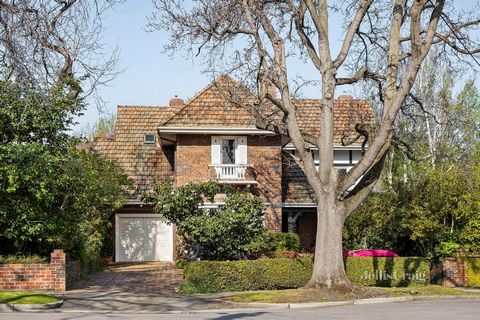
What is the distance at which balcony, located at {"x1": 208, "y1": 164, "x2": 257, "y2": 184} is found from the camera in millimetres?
33812

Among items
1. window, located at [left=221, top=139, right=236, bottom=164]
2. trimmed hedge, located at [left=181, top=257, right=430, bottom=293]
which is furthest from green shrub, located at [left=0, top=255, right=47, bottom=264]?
window, located at [left=221, top=139, right=236, bottom=164]

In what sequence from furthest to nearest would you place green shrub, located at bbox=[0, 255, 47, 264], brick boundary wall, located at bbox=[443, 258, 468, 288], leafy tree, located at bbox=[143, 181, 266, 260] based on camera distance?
brick boundary wall, located at bbox=[443, 258, 468, 288] → leafy tree, located at bbox=[143, 181, 266, 260] → green shrub, located at bbox=[0, 255, 47, 264]

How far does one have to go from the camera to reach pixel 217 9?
23797mm

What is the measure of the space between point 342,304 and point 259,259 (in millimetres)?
4544

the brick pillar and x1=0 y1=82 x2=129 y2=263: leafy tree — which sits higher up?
x1=0 y1=82 x2=129 y2=263: leafy tree

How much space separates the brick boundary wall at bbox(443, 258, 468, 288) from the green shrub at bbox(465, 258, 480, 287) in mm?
142

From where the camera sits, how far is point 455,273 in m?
29.1

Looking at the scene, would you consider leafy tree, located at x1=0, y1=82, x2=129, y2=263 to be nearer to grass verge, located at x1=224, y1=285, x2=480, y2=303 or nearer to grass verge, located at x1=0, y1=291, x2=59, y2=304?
grass verge, located at x1=0, y1=291, x2=59, y2=304

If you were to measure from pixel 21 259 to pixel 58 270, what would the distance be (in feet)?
4.44

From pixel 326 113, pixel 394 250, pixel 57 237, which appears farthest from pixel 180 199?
pixel 394 250

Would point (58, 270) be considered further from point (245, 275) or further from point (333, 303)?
point (333, 303)

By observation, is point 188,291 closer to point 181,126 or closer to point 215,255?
point 215,255

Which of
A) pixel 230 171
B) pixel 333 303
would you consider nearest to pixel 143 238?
pixel 230 171

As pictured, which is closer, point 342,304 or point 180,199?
point 342,304
